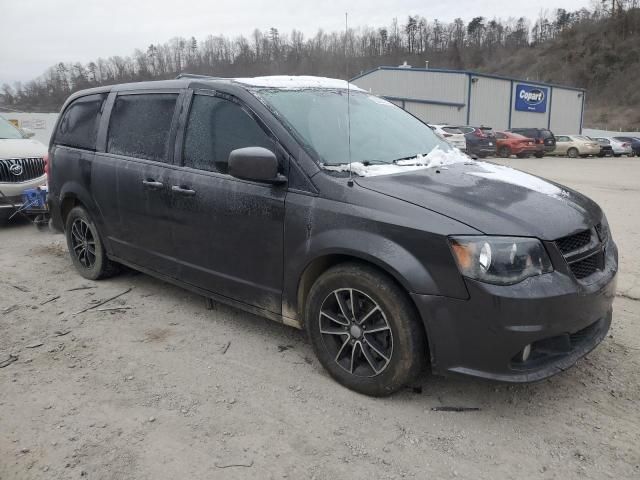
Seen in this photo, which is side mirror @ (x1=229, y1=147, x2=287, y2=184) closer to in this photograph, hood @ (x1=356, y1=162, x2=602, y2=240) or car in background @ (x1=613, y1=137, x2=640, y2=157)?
hood @ (x1=356, y1=162, x2=602, y2=240)

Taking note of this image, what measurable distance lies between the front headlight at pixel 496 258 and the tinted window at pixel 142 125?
247 cm

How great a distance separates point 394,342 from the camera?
112 inches

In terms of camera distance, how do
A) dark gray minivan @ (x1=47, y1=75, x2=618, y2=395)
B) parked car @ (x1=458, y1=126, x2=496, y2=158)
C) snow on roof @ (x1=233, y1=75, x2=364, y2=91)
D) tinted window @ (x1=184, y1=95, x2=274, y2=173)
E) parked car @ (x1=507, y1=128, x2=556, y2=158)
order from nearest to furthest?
dark gray minivan @ (x1=47, y1=75, x2=618, y2=395) → tinted window @ (x1=184, y1=95, x2=274, y2=173) → snow on roof @ (x1=233, y1=75, x2=364, y2=91) → parked car @ (x1=458, y1=126, x2=496, y2=158) → parked car @ (x1=507, y1=128, x2=556, y2=158)

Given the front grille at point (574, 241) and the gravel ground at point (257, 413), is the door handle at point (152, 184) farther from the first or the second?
the front grille at point (574, 241)

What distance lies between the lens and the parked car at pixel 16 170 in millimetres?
7766

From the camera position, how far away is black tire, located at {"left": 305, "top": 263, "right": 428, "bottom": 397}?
9.23 ft

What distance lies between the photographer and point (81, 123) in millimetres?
5051

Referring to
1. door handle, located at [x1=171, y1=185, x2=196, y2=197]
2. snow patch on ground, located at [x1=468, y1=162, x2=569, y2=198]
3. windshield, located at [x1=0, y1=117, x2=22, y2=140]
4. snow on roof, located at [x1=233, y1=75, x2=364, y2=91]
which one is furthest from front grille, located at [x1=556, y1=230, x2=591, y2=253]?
windshield, located at [x1=0, y1=117, x2=22, y2=140]

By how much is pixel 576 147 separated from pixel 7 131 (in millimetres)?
28143

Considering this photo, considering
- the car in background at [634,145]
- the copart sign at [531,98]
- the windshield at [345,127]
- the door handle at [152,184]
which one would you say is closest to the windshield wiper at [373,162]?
the windshield at [345,127]

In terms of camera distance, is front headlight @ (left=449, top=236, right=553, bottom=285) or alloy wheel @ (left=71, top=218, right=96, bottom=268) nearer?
front headlight @ (left=449, top=236, right=553, bottom=285)

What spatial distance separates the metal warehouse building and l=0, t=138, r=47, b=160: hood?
29.8 meters

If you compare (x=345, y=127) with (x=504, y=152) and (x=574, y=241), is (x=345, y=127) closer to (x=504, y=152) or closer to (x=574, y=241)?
(x=574, y=241)

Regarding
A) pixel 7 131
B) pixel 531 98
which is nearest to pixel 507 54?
pixel 531 98
